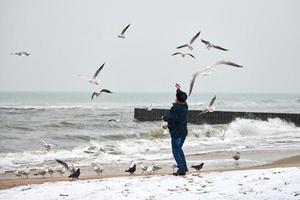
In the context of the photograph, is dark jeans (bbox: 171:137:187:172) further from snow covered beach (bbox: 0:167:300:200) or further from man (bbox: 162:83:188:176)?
snow covered beach (bbox: 0:167:300:200)

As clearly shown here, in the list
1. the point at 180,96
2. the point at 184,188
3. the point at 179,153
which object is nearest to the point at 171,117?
the point at 180,96

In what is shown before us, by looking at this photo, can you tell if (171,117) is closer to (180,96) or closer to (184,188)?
(180,96)

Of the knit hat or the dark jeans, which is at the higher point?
the knit hat

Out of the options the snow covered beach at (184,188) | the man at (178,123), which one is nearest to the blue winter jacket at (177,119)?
the man at (178,123)

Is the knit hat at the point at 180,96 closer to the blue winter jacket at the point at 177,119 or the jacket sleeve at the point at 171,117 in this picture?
the blue winter jacket at the point at 177,119

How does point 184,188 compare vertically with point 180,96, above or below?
below

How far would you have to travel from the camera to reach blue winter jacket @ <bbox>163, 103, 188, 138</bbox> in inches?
453

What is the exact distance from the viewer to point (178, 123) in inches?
455

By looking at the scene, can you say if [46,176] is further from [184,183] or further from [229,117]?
[229,117]

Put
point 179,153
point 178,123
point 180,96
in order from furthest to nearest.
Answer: point 179,153
point 178,123
point 180,96

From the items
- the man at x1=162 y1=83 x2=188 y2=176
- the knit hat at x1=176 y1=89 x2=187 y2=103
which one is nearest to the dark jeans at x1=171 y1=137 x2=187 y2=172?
the man at x1=162 y1=83 x2=188 y2=176

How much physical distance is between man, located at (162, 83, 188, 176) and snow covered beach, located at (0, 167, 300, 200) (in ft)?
1.65

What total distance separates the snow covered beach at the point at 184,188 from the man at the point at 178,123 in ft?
1.65

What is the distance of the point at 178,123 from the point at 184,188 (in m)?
2.05
